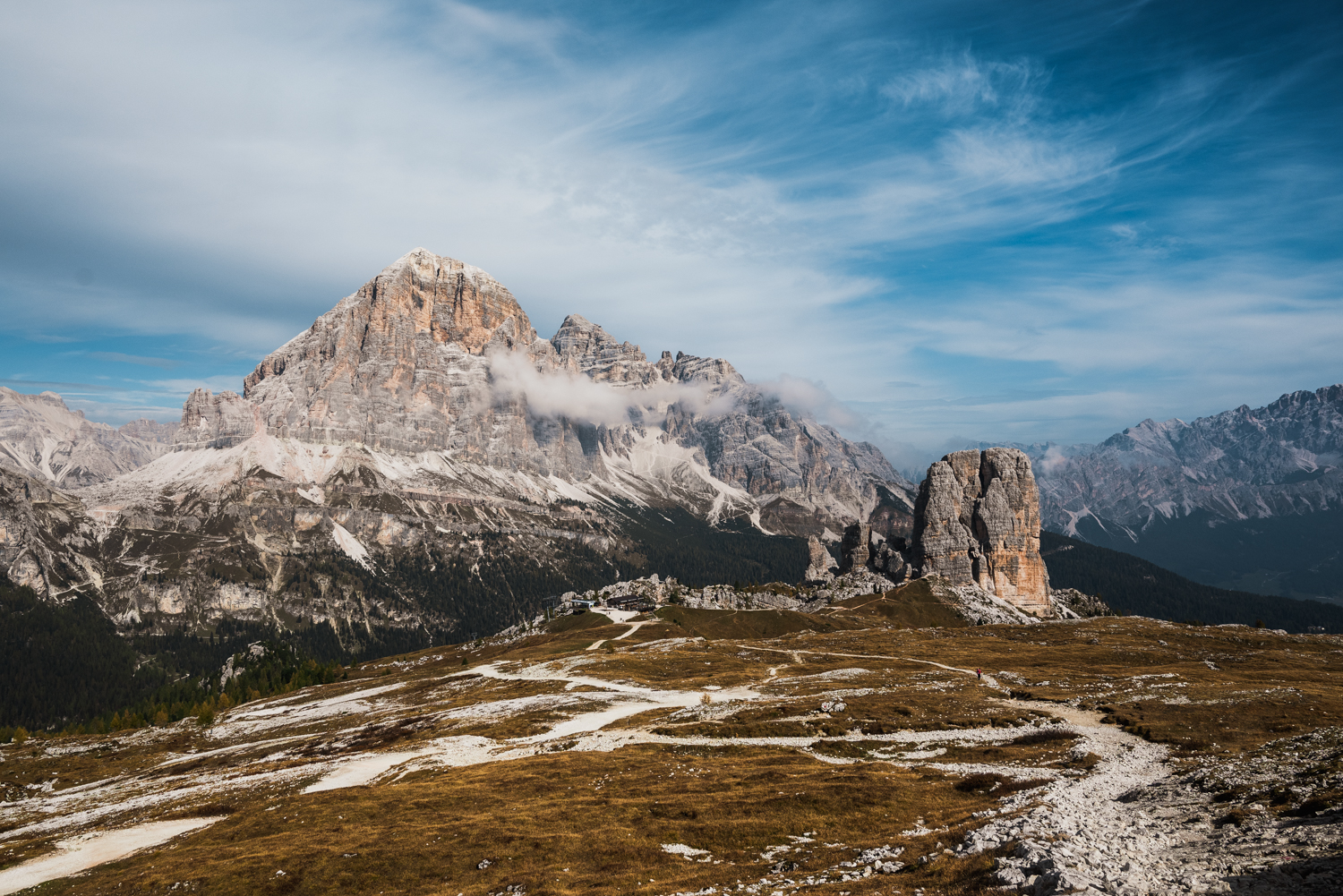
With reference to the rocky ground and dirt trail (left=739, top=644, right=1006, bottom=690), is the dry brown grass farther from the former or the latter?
dirt trail (left=739, top=644, right=1006, bottom=690)

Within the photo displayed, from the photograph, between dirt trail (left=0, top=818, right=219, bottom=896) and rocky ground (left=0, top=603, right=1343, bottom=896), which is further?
dirt trail (left=0, top=818, right=219, bottom=896)

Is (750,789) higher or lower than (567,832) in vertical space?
lower

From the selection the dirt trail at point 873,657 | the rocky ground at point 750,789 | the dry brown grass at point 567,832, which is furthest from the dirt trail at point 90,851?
the dirt trail at point 873,657

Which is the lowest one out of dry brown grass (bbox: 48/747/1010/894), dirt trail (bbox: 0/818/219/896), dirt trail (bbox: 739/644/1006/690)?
dirt trail (bbox: 739/644/1006/690)

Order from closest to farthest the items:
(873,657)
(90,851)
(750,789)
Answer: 1. (750,789)
2. (90,851)
3. (873,657)

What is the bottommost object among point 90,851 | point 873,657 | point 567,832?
point 873,657

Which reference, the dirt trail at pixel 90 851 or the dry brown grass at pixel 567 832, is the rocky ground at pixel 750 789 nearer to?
the dry brown grass at pixel 567 832

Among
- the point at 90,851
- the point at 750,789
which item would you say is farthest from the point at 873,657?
the point at 90,851

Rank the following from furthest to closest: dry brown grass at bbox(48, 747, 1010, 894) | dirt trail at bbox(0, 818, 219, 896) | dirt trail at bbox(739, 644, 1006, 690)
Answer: dirt trail at bbox(739, 644, 1006, 690), dirt trail at bbox(0, 818, 219, 896), dry brown grass at bbox(48, 747, 1010, 894)

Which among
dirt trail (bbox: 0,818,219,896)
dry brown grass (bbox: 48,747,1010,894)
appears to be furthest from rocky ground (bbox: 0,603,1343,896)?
dirt trail (bbox: 0,818,219,896)

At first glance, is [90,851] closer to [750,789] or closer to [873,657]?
[750,789]

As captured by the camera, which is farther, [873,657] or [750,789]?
[873,657]

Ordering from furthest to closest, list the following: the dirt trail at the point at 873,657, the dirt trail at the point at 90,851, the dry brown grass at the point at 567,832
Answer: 1. the dirt trail at the point at 873,657
2. the dirt trail at the point at 90,851
3. the dry brown grass at the point at 567,832

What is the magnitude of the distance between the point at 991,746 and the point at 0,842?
101m
